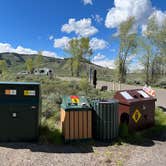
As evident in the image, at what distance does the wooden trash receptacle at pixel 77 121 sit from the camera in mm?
6117

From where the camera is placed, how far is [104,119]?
249 inches

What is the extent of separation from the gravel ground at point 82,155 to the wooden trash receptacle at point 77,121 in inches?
10.5

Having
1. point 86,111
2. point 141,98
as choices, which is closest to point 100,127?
point 86,111

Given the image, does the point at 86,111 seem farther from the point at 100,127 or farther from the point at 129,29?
the point at 129,29

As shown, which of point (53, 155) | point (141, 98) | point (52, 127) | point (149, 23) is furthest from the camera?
point (149, 23)

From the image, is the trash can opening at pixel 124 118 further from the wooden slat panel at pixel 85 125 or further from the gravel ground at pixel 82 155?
the wooden slat panel at pixel 85 125

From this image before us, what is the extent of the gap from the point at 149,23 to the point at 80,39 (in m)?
20.8

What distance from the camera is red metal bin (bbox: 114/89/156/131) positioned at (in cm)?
720

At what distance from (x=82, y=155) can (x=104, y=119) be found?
1182mm

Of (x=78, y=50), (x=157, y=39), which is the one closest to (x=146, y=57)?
(x=157, y=39)

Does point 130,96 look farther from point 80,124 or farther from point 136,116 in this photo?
point 80,124

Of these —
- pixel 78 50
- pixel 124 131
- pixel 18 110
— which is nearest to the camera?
pixel 18 110

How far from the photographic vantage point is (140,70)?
3872 cm

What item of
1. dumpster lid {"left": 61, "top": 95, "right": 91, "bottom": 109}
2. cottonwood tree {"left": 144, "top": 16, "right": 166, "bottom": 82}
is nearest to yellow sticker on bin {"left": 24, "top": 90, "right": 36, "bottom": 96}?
dumpster lid {"left": 61, "top": 95, "right": 91, "bottom": 109}
